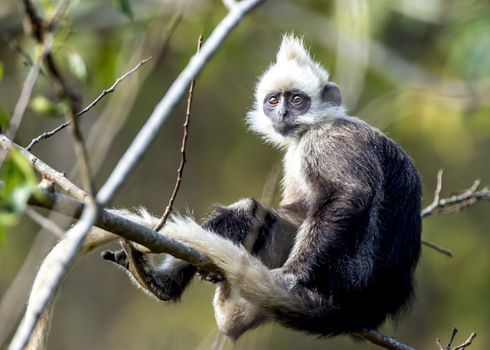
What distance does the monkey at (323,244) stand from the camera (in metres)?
5.24

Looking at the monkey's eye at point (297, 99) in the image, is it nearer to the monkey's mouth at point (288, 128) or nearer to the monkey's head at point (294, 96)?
the monkey's head at point (294, 96)

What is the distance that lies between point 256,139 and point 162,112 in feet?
41.3

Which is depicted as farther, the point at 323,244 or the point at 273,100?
the point at 273,100

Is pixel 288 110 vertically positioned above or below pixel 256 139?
below

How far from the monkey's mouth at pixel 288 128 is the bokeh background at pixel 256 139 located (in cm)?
319

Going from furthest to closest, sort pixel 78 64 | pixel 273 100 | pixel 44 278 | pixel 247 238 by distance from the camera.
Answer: pixel 273 100, pixel 247 238, pixel 44 278, pixel 78 64

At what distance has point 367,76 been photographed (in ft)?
45.6

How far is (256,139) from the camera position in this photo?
15.4 metres

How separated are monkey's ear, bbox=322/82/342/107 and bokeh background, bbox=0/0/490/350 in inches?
116

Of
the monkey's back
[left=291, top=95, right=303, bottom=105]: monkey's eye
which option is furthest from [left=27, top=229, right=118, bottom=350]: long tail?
[left=291, top=95, right=303, bottom=105]: monkey's eye

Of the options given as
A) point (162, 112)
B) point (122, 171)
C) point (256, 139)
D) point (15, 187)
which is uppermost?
point (256, 139)

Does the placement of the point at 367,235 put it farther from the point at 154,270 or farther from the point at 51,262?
the point at 51,262

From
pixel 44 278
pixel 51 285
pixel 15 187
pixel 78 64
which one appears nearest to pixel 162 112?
pixel 15 187

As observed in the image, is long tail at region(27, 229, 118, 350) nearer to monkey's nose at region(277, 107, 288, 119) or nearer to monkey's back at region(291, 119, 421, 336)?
monkey's back at region(291, 119, 421, 336)
